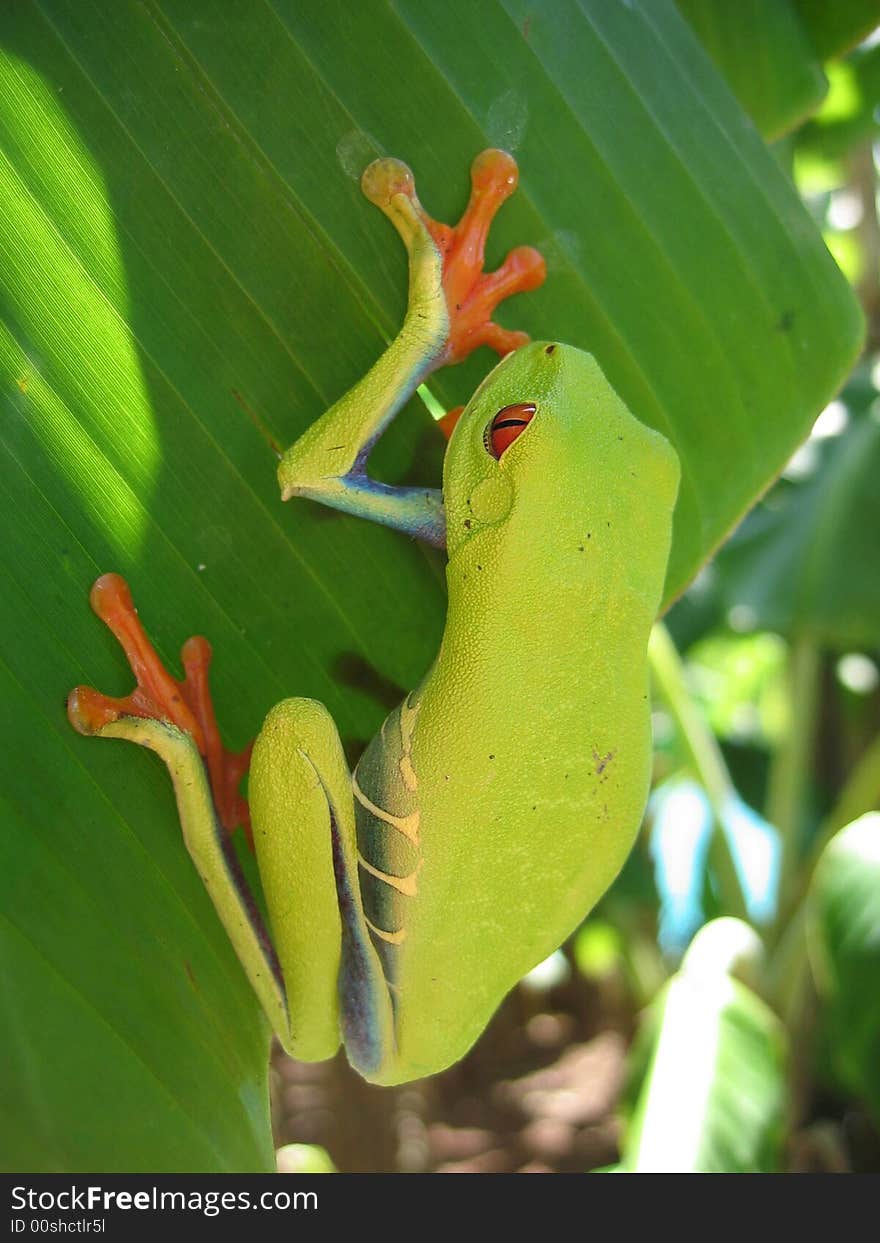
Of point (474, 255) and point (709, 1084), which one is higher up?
point (474, 255)

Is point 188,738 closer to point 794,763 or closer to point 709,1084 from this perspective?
point 709,1084

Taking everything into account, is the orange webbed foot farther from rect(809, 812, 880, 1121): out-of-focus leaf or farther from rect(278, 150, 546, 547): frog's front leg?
rect(809, 812, 880, 1121): out-of-focus leaf

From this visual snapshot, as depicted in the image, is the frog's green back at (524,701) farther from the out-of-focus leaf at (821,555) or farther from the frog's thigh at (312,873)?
the out-of-focus leaf at (821,555)

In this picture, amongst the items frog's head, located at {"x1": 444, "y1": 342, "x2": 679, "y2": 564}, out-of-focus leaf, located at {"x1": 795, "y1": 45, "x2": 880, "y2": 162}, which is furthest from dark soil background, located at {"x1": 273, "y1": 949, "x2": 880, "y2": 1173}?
out-of-focus leaf, located at {"x1": 795, "y1": 45, "x2": 880, "y2": 162}

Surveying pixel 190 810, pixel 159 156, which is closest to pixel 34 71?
pixel 159 156

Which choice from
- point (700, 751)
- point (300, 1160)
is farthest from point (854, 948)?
point (300, 1160)

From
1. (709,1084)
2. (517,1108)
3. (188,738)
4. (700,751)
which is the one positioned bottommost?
(517,1108)

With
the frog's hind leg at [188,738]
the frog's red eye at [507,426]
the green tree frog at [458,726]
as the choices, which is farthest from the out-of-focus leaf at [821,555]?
the frog's hind leg at [188,738]
